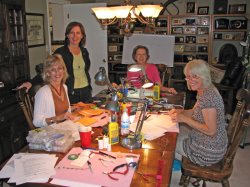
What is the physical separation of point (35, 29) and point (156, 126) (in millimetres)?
2789

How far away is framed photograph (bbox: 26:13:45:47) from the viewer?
380 cm

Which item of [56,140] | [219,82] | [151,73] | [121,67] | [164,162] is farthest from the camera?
[121,67]

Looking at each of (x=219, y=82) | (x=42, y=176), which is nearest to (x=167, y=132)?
(x=42, y=176)

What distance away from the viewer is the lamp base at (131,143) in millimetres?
1684

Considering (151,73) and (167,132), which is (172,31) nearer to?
(151,73)

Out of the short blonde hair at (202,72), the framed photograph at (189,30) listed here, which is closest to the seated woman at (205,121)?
the short blonde hair at (202,72)

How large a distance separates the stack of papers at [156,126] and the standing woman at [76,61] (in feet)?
3.30

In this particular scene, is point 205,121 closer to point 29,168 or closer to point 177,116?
point 177,116

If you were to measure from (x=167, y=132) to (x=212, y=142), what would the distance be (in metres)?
0.34

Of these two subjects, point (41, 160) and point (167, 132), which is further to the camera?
point (167, 132)

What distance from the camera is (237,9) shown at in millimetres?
5758

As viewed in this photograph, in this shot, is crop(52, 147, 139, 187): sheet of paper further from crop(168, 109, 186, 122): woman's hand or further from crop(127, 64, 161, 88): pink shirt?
crop(127, 64, 161, 88): pink shirt

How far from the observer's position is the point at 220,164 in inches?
80.6

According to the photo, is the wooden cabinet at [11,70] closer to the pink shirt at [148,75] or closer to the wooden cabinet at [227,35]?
the pink shirt at [148,75]
